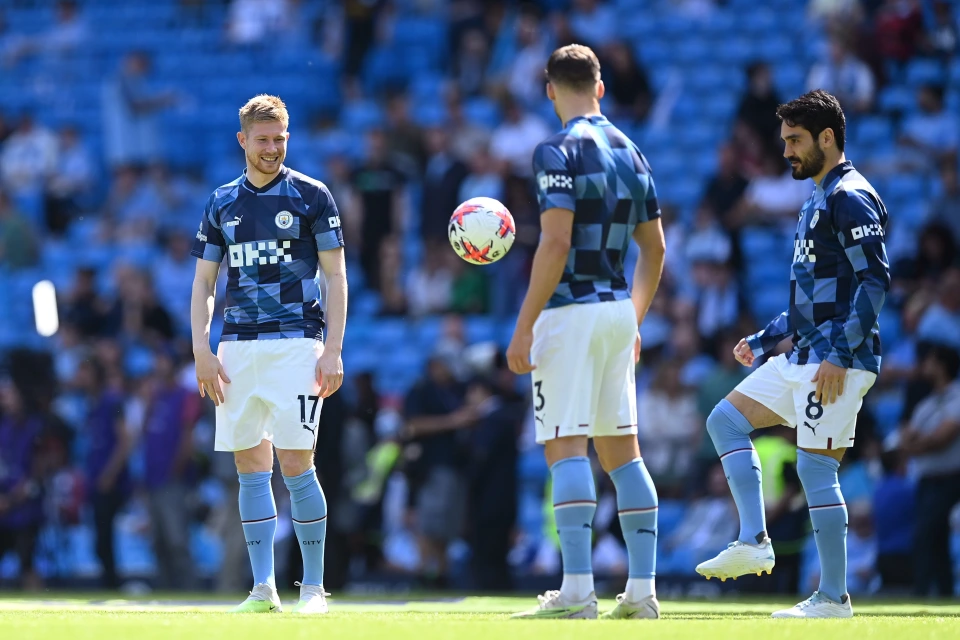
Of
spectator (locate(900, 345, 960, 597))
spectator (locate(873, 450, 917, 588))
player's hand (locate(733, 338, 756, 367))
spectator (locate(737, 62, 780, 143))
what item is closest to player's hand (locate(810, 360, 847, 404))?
player's hand (locate(733, 338, 756, 367))

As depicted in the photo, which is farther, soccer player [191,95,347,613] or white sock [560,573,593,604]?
soccer player [191,95,347,613]

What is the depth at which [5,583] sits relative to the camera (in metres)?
14.5

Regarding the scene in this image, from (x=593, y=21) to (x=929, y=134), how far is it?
186 inches

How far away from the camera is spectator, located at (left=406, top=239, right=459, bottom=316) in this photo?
16.0m

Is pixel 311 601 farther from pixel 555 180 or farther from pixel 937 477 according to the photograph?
pixel 937 477

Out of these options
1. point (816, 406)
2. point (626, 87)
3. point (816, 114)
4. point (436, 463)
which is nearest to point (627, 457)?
point (816, 406)

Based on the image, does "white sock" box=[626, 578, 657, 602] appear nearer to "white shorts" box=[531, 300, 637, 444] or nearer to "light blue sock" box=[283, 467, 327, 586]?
"white shorts" box=[531, 300, 637, 444]

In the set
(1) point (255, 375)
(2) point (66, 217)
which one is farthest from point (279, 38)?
(1) point (255, 375)

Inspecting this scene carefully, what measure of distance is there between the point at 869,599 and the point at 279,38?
1331 centimetres

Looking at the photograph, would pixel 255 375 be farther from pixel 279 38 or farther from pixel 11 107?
pixel 11 107

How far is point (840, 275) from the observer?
7184 mm

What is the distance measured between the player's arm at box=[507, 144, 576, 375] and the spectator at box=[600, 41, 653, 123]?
36.1ft

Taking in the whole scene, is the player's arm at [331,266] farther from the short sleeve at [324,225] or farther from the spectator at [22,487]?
the spectator at [22,487]

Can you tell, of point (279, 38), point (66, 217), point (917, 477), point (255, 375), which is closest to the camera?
point (255, 375)
